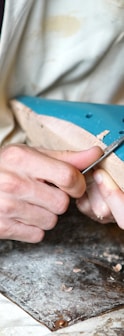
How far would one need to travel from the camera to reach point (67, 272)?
742mm

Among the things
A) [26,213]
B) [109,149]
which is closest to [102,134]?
[109,149]

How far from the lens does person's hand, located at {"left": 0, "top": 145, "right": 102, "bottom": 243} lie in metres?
0.68

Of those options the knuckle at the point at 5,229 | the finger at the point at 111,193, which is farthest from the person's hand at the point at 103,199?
the knuckle at the point at 5,229

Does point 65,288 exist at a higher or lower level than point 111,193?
lower

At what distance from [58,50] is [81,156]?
18 centimetres

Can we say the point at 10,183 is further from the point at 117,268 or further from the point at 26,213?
the point at 117,268

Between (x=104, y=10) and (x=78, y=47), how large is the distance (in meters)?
0.06

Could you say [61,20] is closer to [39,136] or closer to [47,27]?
[47,27]

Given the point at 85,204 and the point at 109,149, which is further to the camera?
the point at 85,204

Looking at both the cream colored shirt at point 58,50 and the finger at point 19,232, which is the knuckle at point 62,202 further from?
the cream colored shirt at point 58,50

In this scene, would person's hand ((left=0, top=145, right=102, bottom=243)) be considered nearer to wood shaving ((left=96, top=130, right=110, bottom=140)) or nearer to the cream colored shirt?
wood shaving ((left=96, top=130, right=110, bottom=140))

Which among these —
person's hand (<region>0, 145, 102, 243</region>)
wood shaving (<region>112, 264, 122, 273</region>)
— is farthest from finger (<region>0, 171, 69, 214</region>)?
wood shaving (<region>112, 264, 122, 273</region>)

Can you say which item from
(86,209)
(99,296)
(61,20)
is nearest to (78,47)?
(61,20)

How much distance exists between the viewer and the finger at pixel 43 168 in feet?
2.20
